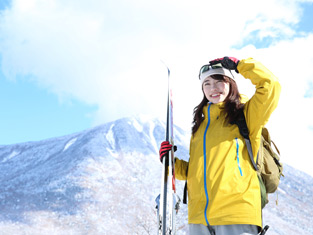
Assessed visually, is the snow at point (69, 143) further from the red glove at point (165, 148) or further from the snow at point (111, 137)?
the red glove at point (165, 148)

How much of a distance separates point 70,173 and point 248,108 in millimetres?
57284

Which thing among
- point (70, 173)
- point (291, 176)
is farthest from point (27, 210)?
point (291, 176)

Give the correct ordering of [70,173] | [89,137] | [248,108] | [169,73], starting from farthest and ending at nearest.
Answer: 1. [89,137]
2. [70,173]
3. [169,73]
4. [248,108]

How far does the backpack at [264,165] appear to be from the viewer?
2.04m

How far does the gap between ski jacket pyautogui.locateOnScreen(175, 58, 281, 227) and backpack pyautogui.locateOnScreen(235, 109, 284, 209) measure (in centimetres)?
3

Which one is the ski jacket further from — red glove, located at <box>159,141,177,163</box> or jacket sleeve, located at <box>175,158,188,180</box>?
red glove, located at <box>159,141,177,163</box>

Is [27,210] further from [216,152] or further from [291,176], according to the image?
[291,176]

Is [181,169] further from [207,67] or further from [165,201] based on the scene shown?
[207,67]

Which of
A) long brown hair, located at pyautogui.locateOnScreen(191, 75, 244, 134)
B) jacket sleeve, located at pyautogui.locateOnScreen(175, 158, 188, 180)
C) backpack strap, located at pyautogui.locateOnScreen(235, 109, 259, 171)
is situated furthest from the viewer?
jacket sleeve, located at pyautogui.locateOnScreen(175, 158, 188, 180)

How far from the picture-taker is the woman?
1.93 metres

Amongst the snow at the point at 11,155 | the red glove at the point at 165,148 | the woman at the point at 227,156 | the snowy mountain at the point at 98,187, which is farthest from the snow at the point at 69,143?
the woman at the point at 227,156

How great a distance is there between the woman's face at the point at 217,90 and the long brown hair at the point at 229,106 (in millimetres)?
24

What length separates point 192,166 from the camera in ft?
7.32

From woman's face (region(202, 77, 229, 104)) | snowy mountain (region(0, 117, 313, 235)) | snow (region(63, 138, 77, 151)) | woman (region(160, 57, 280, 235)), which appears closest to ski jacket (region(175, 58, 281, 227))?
woman (region(160, 57, 280, 235))
